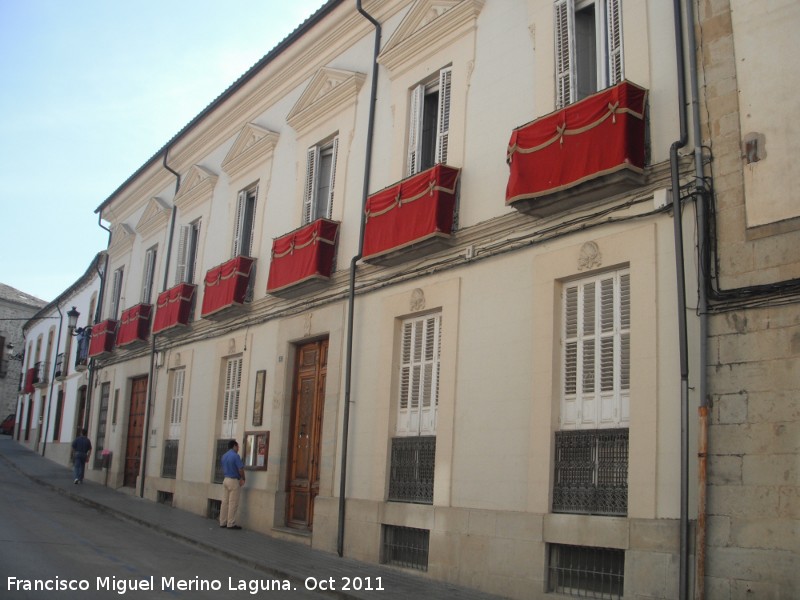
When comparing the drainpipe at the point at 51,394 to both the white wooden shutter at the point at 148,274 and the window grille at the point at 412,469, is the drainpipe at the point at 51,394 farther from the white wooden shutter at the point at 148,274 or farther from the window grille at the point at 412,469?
the window grille at the point at 412,469

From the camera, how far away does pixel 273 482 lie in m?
14.0

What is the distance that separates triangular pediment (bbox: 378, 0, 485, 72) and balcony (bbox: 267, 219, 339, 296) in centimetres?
283

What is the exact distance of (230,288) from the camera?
1600cm

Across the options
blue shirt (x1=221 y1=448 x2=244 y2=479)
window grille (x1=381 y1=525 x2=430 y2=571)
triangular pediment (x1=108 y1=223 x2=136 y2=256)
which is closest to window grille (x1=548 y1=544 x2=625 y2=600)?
window grille (x1=381 y1=525 x2=430 y2=571)

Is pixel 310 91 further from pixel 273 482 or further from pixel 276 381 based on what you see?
pixel 273 482

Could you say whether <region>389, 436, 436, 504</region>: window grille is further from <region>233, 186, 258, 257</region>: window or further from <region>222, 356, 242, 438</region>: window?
<region>233, 186, 258, 257</region>: window

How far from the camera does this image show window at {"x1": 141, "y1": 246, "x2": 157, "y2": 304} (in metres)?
22.1

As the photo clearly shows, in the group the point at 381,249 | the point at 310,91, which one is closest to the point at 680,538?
the point at 381,249

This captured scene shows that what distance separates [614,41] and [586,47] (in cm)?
60

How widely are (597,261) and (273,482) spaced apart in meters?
7.52

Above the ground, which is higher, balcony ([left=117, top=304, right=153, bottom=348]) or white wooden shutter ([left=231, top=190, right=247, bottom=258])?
white wooden shutter ([left=231, top=190, right=247, bottom=258])

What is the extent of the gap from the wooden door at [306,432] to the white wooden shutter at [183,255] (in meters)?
6.60

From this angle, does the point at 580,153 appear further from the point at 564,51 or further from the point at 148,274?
the point at 148,274

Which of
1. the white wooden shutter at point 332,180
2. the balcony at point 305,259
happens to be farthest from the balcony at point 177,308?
the white wooden shutter at point 332,180
